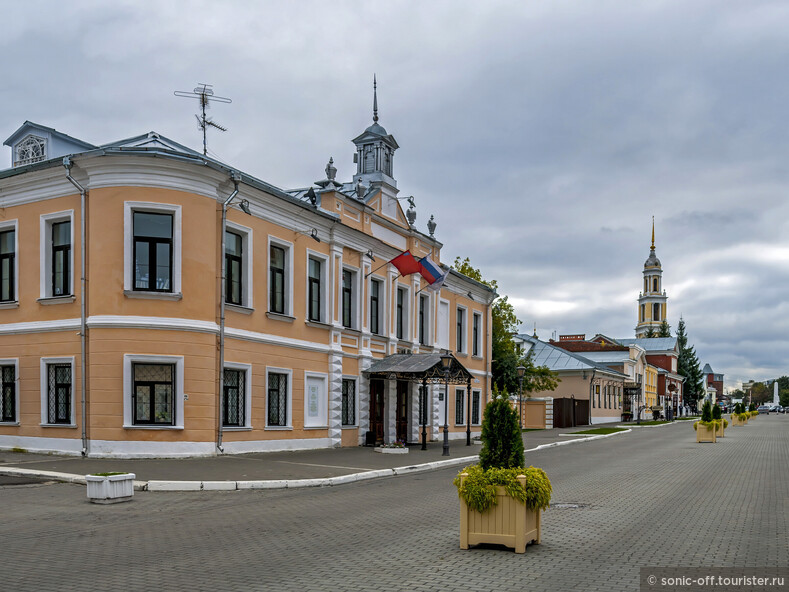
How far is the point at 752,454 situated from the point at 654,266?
119089 millimetres

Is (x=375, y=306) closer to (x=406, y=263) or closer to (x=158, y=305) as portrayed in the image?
(x=406, y=263)

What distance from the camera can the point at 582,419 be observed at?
6125cm

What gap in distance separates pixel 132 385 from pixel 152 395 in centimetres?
55

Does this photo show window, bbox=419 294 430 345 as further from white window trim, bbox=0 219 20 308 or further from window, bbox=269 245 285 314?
white window trim, bbox=0 219 20 308

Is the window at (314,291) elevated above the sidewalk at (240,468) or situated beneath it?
elevated above

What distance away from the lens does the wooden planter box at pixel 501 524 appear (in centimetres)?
882

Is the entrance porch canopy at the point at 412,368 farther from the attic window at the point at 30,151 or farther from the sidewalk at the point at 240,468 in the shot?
the attic window at the point at 30,151

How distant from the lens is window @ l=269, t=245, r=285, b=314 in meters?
24.0

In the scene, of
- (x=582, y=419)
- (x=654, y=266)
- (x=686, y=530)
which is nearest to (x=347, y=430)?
(x=686, y=530)

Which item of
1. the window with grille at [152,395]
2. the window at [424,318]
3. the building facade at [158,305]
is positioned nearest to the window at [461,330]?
the window at [424,318]

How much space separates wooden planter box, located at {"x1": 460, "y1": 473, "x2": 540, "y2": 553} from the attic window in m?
18.1

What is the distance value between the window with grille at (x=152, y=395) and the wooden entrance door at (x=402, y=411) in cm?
1233

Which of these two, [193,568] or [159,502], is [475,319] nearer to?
[159,502]

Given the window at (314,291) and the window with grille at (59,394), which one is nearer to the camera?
the window with grille at (59,394)
